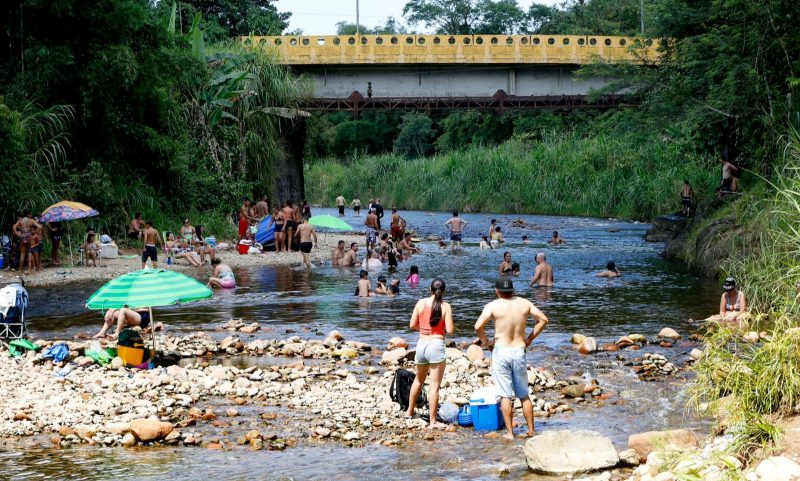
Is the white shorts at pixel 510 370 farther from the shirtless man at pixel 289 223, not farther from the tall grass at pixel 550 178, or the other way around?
the tall grass at pixel 550 178

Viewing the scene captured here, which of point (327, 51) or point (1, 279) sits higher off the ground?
point (327, 51)

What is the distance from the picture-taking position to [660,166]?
42.8 meters

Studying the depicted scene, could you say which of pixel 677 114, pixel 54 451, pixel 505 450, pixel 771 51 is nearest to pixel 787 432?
pixel 505 450

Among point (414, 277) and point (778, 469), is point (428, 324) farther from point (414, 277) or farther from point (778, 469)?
point (414, 277)

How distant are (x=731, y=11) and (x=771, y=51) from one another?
2666 millimetres

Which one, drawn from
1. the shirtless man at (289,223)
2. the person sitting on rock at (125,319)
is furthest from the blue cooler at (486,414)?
the shirtless man at (289,223)

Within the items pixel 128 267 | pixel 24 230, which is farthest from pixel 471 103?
pixel 24 230

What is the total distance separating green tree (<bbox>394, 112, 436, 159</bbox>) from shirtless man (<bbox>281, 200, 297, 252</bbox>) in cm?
4808

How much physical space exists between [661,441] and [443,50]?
34854 mm

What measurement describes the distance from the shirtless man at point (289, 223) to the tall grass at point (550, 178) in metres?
15.1

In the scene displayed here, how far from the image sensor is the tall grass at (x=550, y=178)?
41438 mm

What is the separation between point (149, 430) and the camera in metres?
9.83

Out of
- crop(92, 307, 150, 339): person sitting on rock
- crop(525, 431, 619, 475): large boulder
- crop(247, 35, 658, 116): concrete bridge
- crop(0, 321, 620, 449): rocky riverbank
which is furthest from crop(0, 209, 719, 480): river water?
crop(247, 35, 658, 116): concrete bridge

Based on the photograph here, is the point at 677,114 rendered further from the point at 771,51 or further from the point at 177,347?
the point at 177,347
